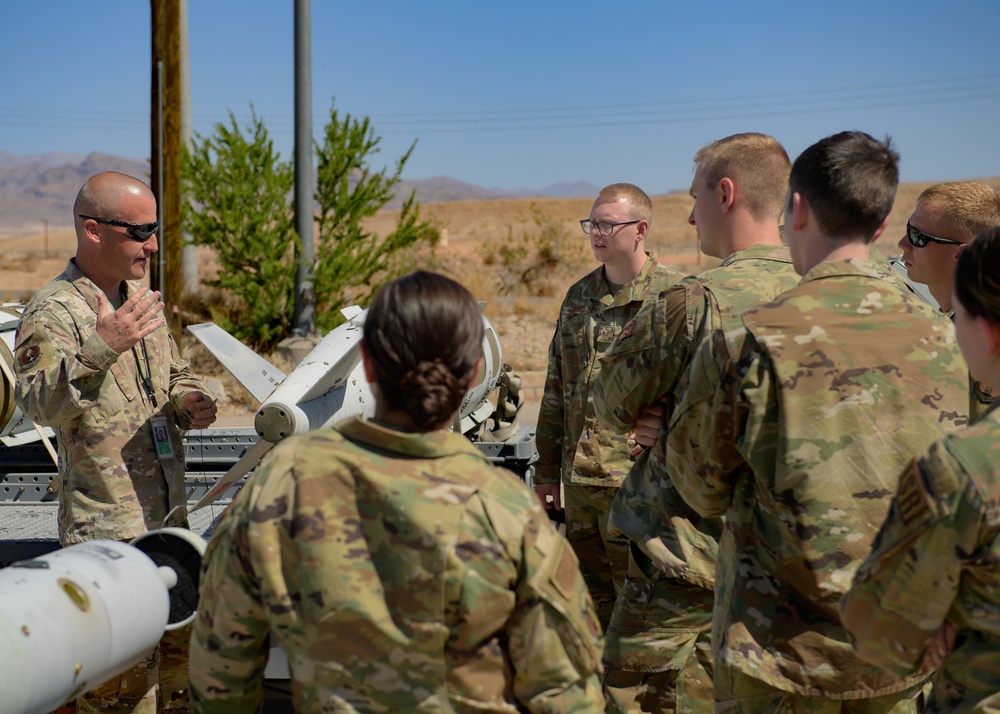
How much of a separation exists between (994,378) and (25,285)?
3565 cm

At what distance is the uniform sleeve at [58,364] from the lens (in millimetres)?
3250

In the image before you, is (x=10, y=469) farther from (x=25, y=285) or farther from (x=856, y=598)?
(x=25, y=285)

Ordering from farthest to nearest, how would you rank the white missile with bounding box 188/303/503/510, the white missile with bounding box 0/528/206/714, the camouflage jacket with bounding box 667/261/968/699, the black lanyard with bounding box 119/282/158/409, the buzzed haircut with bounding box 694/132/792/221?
1. the white missile with bounding box 188/303/503/510
2. the black lanyard with bounding box 119/282/158/409
3. the buzzed haircut with bounding box 694/132/792/221
4. the camouflage jacket with bounding box 667/261/968/699
5. the white missile with bounding box 0/528/206/714

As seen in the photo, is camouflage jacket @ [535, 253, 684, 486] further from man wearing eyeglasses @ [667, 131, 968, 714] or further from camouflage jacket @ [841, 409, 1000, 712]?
camouflage jacket @ [841, 409, 1000, 712]

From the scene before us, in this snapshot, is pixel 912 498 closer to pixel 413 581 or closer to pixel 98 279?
pixel 413 581

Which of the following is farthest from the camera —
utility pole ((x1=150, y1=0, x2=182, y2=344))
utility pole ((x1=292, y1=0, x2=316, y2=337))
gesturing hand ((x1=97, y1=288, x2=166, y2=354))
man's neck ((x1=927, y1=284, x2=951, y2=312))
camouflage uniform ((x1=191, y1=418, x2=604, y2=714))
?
utility pole ((x1=292, y1=0, x2=316, y2=337))

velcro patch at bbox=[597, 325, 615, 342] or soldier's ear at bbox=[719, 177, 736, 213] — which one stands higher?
soldier's ear at bbox=[719, 177, 736, 213]

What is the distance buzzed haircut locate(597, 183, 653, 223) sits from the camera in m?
4.32

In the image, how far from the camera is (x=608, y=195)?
4.38 meters

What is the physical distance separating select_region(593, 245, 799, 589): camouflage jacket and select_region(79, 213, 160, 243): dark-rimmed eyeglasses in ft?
5.67

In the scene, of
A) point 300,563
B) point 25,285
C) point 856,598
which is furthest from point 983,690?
point 25,285

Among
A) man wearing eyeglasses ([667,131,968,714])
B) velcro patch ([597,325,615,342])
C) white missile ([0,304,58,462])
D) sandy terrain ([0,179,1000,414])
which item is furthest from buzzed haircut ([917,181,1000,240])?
sandy terrain ([0,179,1000,414])

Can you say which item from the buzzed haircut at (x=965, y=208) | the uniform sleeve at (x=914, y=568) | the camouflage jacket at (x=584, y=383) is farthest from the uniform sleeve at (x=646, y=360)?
the buzzed haircut at (x=965, y=208)

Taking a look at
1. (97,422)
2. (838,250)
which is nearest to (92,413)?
(97,422)
